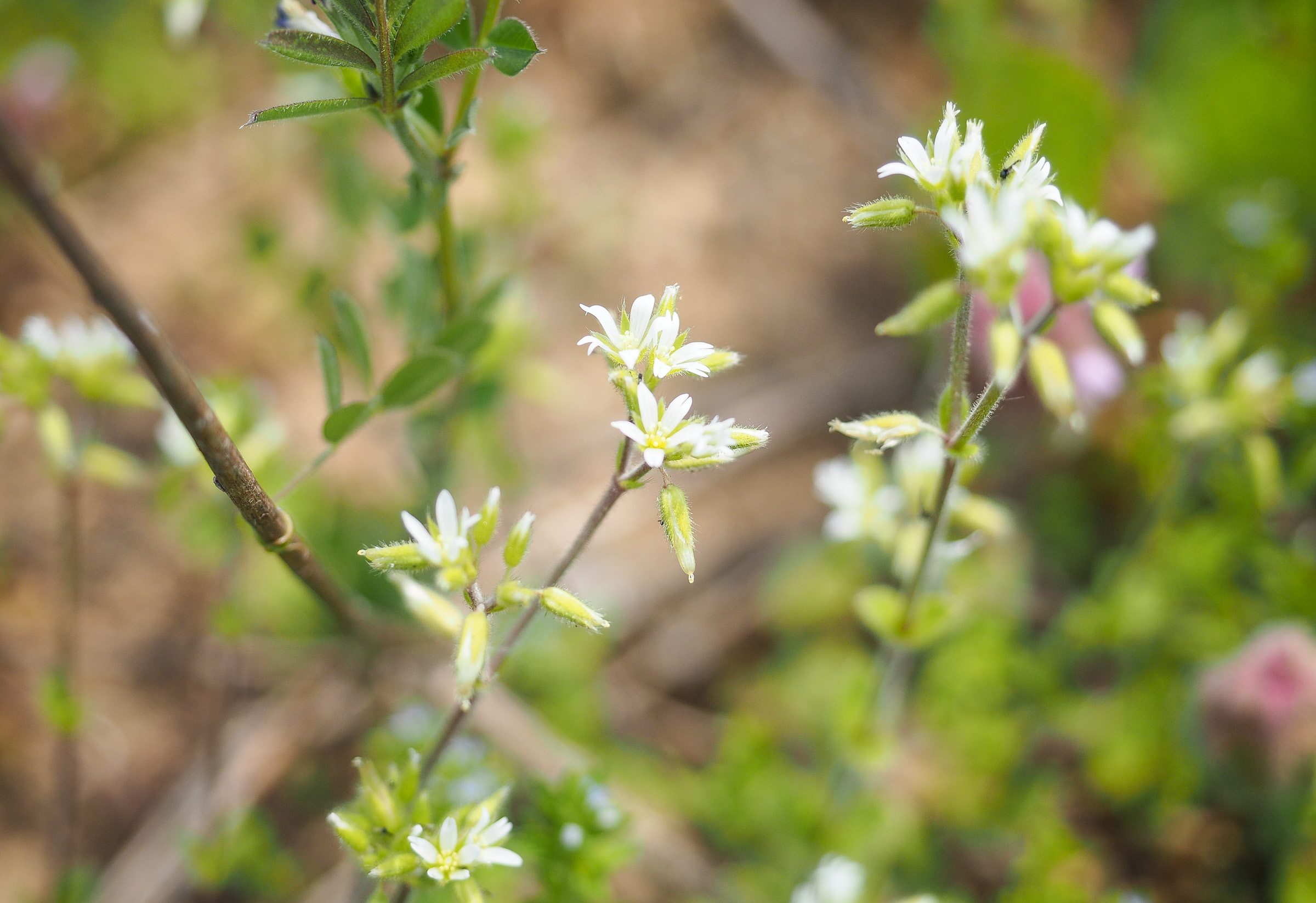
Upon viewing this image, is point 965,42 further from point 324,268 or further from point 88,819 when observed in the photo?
point 88,819

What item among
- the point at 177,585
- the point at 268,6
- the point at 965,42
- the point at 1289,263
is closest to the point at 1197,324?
the point at 1289,263

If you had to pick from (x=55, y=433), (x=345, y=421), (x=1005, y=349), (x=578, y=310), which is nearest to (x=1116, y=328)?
(x=1005, y=349)

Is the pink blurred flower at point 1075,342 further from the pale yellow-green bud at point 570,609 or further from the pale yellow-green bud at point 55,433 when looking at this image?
the pale yellow-green bud at point 55,433

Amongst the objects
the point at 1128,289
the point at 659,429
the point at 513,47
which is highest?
the point at 513,47

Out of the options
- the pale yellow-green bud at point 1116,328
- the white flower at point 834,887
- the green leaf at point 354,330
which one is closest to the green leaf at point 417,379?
the green leaf at point 354,330

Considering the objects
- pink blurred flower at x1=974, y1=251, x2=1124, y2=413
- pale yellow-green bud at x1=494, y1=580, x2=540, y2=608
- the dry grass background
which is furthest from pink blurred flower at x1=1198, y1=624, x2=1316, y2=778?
pale yellow-green bud at x1=494, y1=580, x2=540, y2=608

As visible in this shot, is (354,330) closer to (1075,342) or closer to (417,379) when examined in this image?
(417,379)

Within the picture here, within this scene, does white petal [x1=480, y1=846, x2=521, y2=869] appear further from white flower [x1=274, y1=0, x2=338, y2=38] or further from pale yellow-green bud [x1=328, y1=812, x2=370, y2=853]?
white flower [x1=274, y1=0, x2=338, y2=38]
